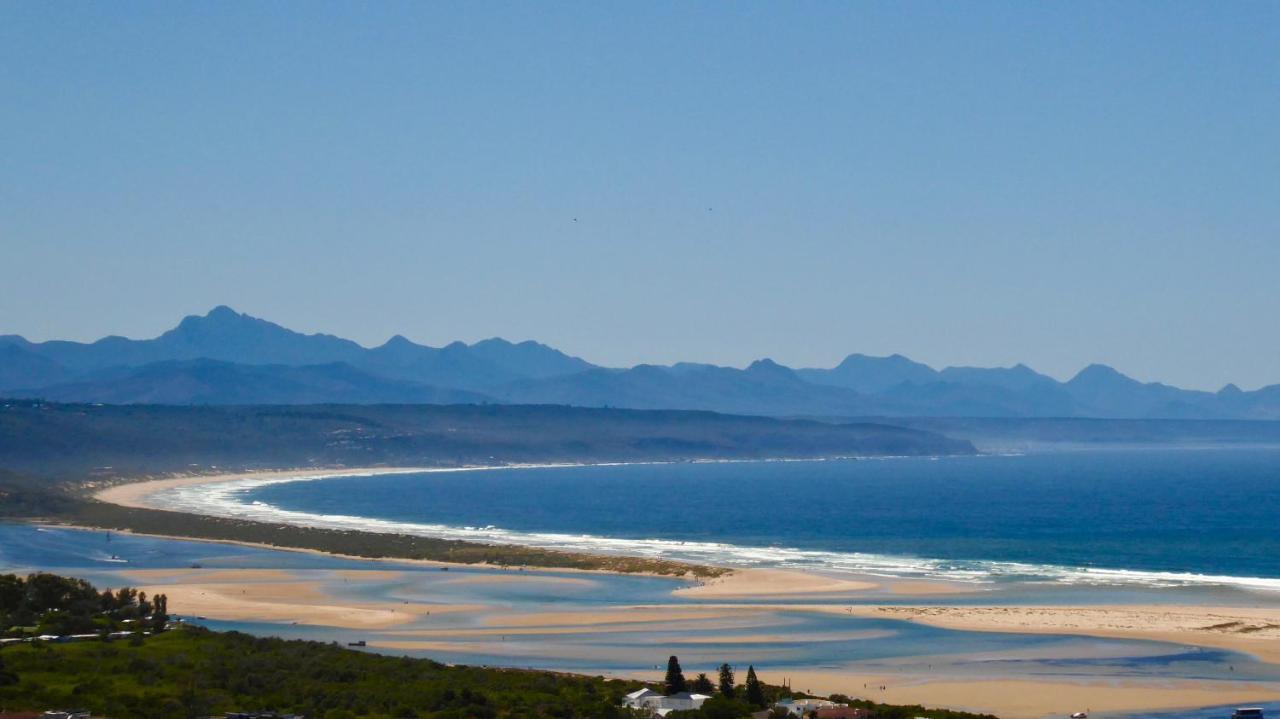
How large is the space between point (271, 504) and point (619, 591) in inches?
3520

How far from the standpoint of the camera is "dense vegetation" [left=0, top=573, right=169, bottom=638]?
5584cm

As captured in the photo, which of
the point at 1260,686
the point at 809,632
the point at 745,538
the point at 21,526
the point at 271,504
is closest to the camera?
the point at 1260,686

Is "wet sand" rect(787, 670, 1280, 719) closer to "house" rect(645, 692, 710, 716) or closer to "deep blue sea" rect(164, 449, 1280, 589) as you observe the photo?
"house" rect(645, 692, 710, 716)

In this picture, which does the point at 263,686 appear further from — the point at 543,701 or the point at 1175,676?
the point at 1175,676

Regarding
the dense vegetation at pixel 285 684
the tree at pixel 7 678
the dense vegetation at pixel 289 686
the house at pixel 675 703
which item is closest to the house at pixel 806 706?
the dense vegetation at pixel 285 684

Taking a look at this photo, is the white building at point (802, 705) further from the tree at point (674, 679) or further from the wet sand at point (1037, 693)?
the wet sand at point (1037, 693)

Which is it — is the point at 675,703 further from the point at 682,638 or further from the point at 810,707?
the point at 682,638

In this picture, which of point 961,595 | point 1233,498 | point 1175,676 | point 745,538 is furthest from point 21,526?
point 1233,498

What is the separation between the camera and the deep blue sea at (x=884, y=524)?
93.5 metres

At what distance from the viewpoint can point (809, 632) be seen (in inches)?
2544

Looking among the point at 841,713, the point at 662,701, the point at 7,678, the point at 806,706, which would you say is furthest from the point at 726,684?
the point at 7,678

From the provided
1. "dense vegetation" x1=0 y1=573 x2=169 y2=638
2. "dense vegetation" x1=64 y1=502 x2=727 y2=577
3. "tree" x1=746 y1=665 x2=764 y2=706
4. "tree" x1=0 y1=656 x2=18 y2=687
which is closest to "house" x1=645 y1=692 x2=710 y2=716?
"tree" x1=746 y1=665 x2=764 y2=706

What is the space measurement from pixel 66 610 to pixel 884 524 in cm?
8474

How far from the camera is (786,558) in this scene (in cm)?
9869
